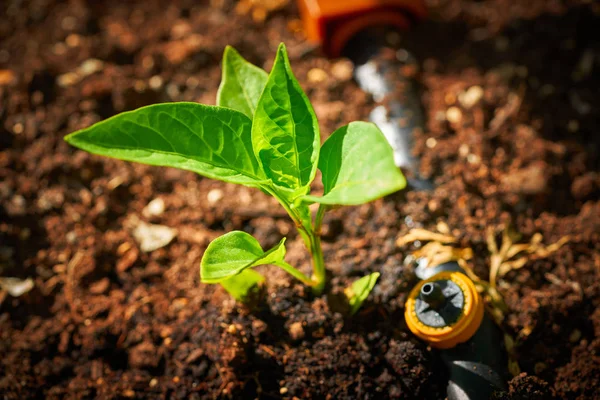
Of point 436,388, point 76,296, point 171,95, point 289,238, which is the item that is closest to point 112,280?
point 76,296

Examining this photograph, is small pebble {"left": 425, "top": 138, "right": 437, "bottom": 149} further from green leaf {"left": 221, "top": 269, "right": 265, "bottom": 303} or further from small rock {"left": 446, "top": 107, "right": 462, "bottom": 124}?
green leaf {"left": 221, "top": 269, "right": 265, "bottom": 303}

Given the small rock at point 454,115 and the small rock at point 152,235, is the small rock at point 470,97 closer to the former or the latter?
the small rock at point 454,115

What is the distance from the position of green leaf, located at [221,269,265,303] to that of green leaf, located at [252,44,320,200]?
0.95 feet

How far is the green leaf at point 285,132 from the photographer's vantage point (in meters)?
1.02

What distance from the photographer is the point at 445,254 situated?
1.40m

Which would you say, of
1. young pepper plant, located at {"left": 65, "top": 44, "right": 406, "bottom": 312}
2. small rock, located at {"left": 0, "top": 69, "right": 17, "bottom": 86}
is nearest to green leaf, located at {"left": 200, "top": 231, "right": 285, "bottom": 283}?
young pepper plant, located at {"left": 65, "top": 44, "right": 406, "bottom": 312}

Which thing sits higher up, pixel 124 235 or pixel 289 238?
pixel 124 235

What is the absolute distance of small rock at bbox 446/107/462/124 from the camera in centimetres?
181

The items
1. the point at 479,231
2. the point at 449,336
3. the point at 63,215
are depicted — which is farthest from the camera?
the point at 63,215

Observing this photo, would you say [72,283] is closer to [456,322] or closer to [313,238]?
[313,238]

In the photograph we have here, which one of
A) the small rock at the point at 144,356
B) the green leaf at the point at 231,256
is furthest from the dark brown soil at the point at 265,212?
the green leaf at the point at 231,256

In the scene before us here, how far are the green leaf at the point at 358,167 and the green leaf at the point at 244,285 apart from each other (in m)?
0.35

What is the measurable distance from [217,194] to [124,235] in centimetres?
34

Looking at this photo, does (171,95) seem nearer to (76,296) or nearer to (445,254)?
(76,296)
